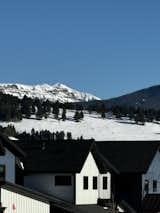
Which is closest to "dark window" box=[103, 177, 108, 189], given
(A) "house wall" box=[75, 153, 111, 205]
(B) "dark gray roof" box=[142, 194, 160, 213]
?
(A) "house wall" box=[75, 153, 111, 205]

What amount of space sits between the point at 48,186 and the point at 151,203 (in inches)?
480

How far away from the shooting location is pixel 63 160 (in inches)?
2719

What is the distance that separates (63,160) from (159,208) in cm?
1063

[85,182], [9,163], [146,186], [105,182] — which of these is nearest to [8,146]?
[9,163]

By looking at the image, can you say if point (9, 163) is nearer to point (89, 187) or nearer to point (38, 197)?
point (38, 197)

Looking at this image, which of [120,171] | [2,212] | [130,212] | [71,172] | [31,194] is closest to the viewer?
[2,212]

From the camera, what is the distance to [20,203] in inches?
2175

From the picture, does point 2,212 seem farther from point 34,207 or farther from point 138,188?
point 138,188

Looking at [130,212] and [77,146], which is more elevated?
[77,146]

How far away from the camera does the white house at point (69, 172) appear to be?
67.6 meters

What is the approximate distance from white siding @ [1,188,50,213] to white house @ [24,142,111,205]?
32.4 feet

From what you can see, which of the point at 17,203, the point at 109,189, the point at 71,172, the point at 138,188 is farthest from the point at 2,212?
the point at 138,188

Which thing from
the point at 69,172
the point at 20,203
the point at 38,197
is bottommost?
the point at 20,203

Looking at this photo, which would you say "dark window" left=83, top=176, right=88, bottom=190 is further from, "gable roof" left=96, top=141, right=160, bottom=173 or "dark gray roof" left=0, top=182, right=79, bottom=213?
"gable roof" left=96, top=141, right=160, bottom=173
